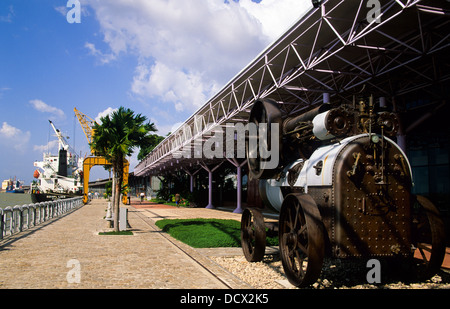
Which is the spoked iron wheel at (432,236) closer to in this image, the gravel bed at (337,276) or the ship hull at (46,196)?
the gravel bed at (337,276)

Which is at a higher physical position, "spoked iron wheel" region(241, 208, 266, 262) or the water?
"spoked iron wheel" region(241, 208, 266, 262)

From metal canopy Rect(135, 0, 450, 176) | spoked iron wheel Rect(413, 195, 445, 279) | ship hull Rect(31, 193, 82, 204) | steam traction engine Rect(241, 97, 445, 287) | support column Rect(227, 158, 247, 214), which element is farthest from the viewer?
ship hull Rect(31, 193, 82, 204)

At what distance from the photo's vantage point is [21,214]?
14.2 meters

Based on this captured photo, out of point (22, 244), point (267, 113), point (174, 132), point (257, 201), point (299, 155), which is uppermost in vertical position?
point (174, 132)

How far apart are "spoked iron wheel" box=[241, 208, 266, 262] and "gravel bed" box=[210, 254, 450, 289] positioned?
24 centimetres

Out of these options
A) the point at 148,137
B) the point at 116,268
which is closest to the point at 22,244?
the point at 116,268

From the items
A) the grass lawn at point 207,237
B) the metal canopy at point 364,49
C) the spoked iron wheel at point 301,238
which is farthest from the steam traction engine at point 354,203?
the grass lawn at point 207,237

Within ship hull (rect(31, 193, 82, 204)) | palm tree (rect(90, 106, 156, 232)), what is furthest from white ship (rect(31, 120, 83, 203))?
palm tree (rect(90, 106, 156, 232))

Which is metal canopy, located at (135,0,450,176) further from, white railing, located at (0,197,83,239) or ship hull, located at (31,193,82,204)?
ship hull, located at (31,193,82,204)

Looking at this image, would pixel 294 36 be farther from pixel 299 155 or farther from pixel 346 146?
pixel 346 146

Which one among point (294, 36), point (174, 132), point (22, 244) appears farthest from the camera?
point (174, 132)

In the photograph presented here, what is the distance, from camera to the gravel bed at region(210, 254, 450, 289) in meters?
6.40

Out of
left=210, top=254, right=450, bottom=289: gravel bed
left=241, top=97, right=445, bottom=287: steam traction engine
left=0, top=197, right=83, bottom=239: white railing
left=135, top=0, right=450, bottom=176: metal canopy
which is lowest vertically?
left=210, top=254, right=450, bottom=289: gravel bed
